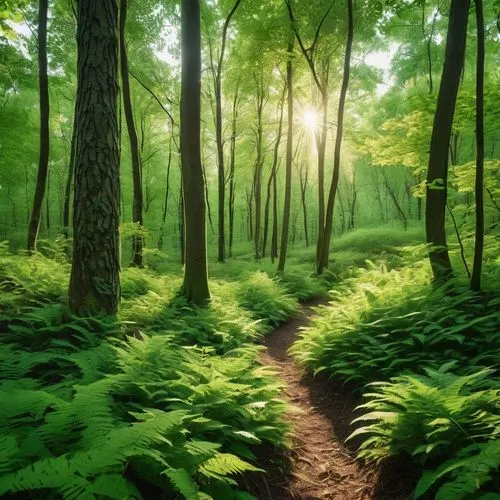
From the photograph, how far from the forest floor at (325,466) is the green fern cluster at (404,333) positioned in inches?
16.7

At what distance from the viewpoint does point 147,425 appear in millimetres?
2266

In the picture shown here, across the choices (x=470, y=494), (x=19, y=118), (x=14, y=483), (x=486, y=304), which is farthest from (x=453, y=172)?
(x=19, y=118)

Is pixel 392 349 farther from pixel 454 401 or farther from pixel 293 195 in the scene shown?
pixel 293 195

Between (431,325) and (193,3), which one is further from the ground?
(193,3)

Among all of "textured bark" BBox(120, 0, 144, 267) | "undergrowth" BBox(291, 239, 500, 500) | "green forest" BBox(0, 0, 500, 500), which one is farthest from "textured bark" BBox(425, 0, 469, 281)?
"textured bark" BBox(120, 0, 144, 267)

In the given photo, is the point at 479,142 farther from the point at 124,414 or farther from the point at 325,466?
the point at 124,414

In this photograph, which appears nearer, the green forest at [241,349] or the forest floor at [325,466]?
the green forest at [241,349]

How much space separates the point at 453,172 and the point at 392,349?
434cm

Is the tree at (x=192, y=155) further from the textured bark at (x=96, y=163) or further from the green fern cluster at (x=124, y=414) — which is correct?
the textured bark at (x=96, y=163)

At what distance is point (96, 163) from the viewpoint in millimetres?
5336

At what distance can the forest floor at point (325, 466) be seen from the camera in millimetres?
3082

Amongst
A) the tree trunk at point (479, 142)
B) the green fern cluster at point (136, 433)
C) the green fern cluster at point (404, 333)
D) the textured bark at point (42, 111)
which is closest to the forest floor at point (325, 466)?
the green fern cluster at point (136, 433)

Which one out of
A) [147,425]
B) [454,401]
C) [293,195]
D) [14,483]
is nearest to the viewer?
[14,483]

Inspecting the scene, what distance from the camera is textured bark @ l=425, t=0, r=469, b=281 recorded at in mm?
6383
